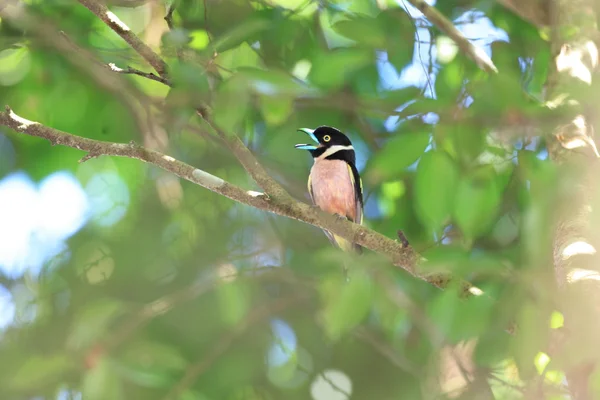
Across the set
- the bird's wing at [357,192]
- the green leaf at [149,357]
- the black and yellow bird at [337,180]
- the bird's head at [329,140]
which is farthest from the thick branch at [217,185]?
the bird's wing at [357,192]

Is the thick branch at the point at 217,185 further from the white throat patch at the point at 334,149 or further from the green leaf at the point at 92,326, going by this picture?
the white throat patch at the point at 334,149

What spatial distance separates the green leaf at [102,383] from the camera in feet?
6.42

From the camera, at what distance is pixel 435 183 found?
1.59 m

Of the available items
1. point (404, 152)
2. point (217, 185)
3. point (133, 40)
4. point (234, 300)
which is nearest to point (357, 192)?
point (234, 300)

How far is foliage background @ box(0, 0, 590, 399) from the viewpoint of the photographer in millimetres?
1574

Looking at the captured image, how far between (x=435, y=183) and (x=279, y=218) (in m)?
2.56

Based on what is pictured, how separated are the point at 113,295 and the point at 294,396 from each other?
3.90ft

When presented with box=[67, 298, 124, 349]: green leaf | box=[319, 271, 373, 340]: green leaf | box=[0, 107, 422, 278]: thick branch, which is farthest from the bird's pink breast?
box=[319, 271, 373, 340]: green leaf

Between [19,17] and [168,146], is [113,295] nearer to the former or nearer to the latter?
[168,146]

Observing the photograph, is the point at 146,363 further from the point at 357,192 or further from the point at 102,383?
the point at 357,192

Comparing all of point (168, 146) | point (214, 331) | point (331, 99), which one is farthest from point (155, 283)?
point (331, 99)

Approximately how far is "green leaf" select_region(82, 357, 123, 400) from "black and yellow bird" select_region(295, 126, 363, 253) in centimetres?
198

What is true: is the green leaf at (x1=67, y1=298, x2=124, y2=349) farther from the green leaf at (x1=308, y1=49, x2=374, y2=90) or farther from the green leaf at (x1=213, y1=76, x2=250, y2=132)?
the green leaf at (x1=308, y1=49, x2=374, y2=90)

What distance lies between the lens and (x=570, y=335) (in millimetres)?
1426
